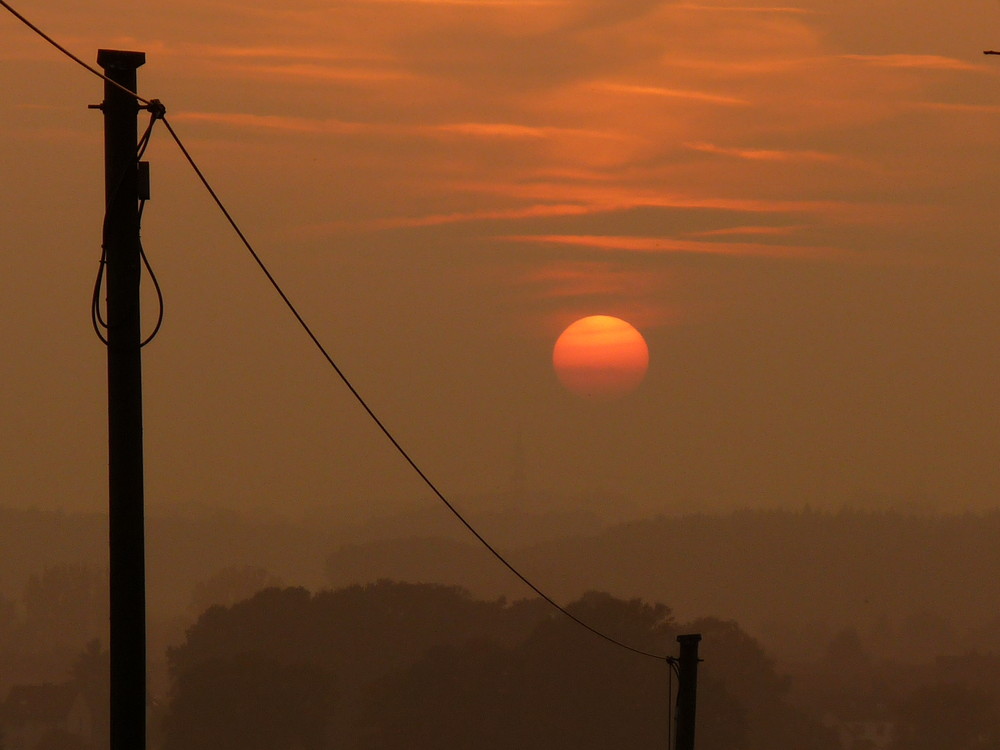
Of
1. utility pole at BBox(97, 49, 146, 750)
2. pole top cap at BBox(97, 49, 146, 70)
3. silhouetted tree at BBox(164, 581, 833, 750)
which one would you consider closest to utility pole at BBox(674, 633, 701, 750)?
utility pole at BBox(97, 49, 146, 750)

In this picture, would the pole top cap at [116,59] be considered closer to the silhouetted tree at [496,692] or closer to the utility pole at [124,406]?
the utility pole at [124,406]

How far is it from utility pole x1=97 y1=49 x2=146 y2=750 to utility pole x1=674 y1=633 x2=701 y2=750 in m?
14.1

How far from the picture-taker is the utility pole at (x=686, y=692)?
24156 mm

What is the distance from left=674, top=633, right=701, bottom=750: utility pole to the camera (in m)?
24.2

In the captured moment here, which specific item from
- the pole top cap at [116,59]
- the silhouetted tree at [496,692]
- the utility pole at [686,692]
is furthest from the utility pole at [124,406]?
the silhouetted tree at [496,692]

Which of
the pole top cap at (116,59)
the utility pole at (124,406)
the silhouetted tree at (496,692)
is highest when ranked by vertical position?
the silhouetted tree at (496,692)

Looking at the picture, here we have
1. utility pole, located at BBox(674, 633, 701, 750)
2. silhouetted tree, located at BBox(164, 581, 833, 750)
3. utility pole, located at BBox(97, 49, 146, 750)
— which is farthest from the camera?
silhouetted tree, located at BBox(164, 581, 833, 750)

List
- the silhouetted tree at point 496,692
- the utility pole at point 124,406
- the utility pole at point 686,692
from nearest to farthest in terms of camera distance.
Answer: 1. the utility pole at point 124,406
2. the utility pole at point 686,692
3. the silhouetted tree at point 496,692

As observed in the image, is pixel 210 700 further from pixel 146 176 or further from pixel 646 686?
pixel 146 176

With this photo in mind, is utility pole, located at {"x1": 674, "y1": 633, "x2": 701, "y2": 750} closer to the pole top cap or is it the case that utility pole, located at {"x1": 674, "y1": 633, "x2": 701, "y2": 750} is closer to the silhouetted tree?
the pole top cap

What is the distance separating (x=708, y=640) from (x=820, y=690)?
55316 millimetres

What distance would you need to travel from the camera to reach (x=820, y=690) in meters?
160

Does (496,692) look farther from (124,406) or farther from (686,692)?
(124,406)

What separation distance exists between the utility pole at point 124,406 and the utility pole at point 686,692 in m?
14.1
